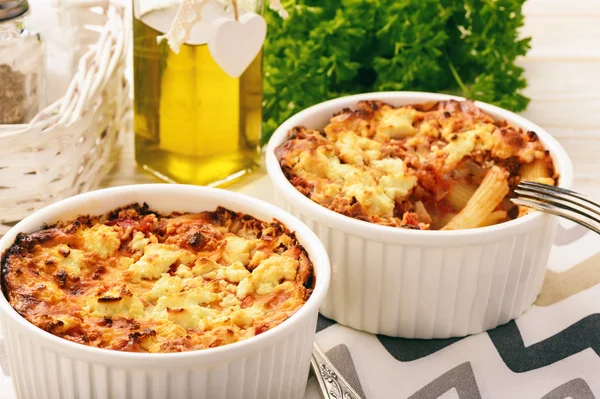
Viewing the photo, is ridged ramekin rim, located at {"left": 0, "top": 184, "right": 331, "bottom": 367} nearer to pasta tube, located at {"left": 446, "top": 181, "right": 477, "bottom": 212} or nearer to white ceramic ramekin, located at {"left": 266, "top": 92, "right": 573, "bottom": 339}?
Result: white ceramic ramekin, located at {"left": 266, "top": 92, "right": 573, "bottom": 339}

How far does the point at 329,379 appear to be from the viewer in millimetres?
2371

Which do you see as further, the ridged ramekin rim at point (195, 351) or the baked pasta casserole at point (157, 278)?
the baked pasta casserole at point (157, 278)

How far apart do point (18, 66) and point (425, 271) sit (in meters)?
1.38

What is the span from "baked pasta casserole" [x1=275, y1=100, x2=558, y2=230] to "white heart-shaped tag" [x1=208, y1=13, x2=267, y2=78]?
0.87 feet

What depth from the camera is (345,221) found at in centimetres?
254

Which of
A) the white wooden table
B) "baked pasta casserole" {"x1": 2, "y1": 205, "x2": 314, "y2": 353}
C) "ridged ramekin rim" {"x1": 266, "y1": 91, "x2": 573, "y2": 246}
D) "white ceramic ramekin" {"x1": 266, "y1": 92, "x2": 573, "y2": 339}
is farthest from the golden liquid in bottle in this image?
"baked pasta casserole" {"x1": 2, "y1": 205, "x2": 314, "y2": 353}

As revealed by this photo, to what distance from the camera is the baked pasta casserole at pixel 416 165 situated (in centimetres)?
268

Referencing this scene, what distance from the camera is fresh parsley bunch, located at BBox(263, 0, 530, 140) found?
350cm

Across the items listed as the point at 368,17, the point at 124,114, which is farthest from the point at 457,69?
the point at 124,114

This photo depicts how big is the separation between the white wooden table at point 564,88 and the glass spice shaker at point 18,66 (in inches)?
16.9

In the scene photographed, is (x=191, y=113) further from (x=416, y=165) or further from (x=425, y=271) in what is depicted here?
(x=425, y=271)

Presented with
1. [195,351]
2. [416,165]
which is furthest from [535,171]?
[195,351]

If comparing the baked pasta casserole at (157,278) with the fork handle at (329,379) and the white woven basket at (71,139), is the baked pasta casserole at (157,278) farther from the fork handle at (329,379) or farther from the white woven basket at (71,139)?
the white woven basket at (71,139)

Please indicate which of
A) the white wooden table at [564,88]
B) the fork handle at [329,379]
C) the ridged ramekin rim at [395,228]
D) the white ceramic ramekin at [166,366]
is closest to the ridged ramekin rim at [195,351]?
A: the white ceramic ramekin at [166,366]
